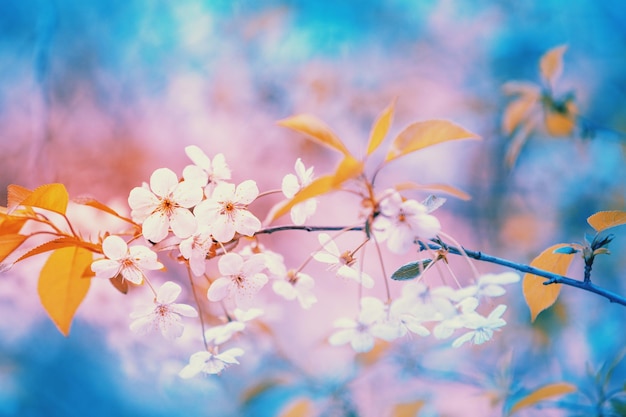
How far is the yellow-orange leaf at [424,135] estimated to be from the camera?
12.9 inches

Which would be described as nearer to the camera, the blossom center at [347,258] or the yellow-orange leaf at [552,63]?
the blossom center at [347,258]

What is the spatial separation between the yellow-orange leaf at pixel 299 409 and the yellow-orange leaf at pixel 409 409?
0.19 meters

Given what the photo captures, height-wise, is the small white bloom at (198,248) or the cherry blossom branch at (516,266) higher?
the small white bloom at (198,248)

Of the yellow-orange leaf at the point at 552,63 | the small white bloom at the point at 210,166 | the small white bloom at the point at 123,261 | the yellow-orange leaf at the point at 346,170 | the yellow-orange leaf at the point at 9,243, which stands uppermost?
the yellow-orange leaf at the point at 552,63

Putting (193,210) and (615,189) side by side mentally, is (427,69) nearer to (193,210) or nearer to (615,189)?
(615,189)

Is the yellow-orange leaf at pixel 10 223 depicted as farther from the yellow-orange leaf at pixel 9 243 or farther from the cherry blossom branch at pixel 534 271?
the cherry blossom branch at pixel 534 271

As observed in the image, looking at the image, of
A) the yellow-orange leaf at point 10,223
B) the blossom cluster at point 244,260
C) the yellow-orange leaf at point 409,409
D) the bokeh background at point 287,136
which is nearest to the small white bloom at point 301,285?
the blossom cluster at point 244,260

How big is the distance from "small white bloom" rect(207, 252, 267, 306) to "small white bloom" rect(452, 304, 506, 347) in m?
0.16

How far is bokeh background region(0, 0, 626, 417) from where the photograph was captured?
1.38 m

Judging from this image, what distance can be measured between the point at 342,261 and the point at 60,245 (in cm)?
22

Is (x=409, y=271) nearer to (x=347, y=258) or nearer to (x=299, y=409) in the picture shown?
(x=347, y=258)

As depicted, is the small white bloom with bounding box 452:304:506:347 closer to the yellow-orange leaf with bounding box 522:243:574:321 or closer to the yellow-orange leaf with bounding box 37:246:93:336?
the yellow-orange leaf with bounding box 522:243:574:321

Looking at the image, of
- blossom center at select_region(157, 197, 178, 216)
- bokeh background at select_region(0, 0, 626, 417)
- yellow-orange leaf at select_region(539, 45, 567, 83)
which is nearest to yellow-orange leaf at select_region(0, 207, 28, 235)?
blossom center at select_region(157, 197, 178, 216)

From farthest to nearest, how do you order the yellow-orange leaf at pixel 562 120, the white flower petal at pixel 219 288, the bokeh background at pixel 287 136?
1. the bokeh background at pixel 287 136
2. the yellow-orange leaf at pixel 562 120
3. the white flower petal at pixel 219 288
